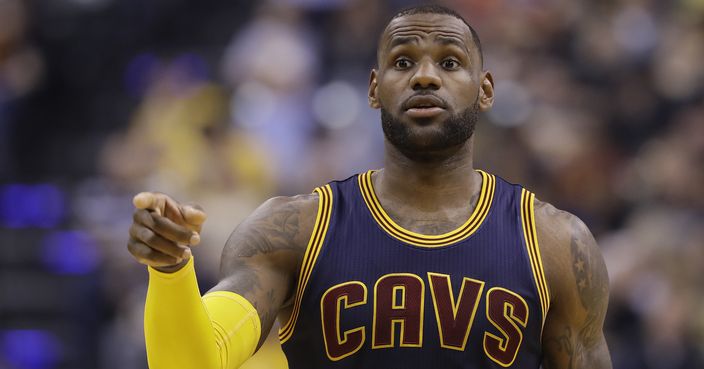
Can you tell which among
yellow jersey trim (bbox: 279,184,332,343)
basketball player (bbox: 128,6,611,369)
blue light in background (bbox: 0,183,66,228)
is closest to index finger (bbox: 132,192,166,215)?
basketball player (bbox: 128,6,611,369)

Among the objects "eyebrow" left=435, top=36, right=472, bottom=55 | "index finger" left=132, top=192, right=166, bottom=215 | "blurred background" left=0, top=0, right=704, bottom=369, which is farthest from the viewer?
"blurred background" left=0, top=0, right=704, bottom=369

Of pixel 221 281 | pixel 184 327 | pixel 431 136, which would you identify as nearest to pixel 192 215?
pixel 184 327

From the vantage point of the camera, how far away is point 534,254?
440 centimetres

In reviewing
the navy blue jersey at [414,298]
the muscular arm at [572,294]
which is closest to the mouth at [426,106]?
the navy blue jersey at [414,298]

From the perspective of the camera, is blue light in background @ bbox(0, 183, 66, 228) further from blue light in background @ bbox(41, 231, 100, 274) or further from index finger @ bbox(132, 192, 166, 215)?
index finger @ bbox(132, 192, 166, 215)

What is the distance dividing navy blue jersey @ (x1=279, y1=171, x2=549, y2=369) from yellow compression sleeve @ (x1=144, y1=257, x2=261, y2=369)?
0.42m

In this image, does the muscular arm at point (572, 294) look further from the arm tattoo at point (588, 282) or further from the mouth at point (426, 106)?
the mouth at point (426, 106)

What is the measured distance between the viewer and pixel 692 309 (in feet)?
26.5

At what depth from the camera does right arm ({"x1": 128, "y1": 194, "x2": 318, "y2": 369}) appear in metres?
3.49

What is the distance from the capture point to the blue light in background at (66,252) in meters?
10.4

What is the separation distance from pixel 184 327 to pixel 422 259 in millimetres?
957

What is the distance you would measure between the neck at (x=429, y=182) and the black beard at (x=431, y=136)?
3cm

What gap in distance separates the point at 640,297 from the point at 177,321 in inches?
201

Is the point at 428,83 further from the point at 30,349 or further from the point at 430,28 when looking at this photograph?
the point at 30,349
